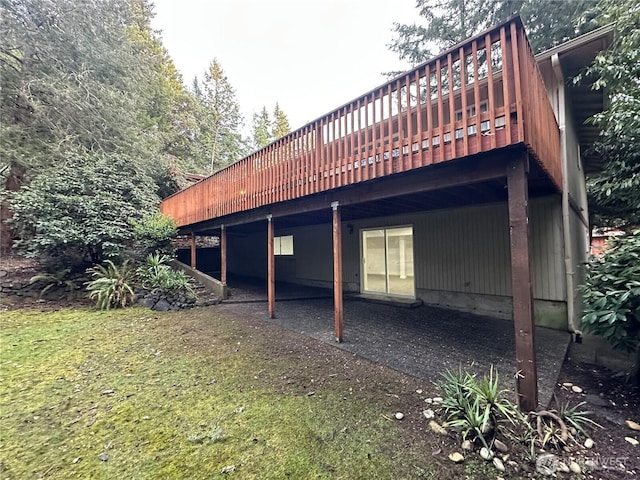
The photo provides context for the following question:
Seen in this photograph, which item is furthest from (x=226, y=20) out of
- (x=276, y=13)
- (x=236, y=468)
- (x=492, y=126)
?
(x=236, y=468)

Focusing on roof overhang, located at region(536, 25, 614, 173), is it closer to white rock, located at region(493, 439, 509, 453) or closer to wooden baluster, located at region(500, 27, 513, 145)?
wooden baluster, located at region(500, 27, 513, 145)

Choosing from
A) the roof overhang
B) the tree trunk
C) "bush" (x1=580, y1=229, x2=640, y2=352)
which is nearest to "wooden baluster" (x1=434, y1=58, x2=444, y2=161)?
"bush" (x1=580, y1=229, x2=640, y2=352)

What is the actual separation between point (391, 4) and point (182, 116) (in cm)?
1390

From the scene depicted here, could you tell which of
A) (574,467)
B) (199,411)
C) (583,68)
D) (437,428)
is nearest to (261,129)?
(583,68)

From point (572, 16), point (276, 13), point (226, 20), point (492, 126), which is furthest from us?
point (226, 20)

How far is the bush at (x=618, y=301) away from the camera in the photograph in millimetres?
2781

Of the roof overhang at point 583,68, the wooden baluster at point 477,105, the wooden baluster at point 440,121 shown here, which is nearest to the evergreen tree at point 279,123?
the roof overhang at point 583,68

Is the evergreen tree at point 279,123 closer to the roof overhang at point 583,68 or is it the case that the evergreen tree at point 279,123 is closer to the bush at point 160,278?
the bush at point 160,278

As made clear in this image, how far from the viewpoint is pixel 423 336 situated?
4.71 m

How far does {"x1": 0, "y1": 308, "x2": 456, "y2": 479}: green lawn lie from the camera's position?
1.96 metres

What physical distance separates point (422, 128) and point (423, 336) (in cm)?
324

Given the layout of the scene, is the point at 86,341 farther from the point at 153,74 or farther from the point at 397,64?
the point at 397,64

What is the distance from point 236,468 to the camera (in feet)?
6.29

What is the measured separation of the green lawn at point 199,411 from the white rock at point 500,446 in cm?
49
